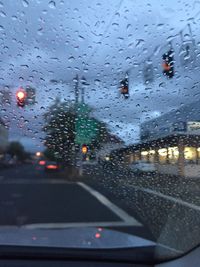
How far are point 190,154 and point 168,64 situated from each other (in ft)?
2.89

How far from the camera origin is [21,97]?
634 cm

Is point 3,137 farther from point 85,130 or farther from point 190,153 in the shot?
point 190,153

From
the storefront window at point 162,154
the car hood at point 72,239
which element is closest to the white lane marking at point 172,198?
the storefront window at point 162,154

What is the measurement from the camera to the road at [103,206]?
4754mm

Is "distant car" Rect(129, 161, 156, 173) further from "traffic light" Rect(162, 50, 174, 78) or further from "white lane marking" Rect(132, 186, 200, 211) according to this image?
"traffic light" Rect(162, 50, 174, 78)

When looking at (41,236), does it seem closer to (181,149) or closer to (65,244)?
(65,244)

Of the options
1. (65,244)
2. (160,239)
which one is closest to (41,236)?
(65,244)

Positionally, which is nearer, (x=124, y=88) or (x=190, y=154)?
(x=190, y=154)

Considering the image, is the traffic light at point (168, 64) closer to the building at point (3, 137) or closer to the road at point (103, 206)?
the road at point (103, 206)

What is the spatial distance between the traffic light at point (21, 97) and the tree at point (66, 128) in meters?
0.31

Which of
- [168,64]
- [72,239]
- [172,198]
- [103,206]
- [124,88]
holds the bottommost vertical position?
[72,239]

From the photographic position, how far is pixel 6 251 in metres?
3.66

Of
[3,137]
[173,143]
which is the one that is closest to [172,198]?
[173,143]

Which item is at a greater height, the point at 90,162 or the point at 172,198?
the point at 90,162
